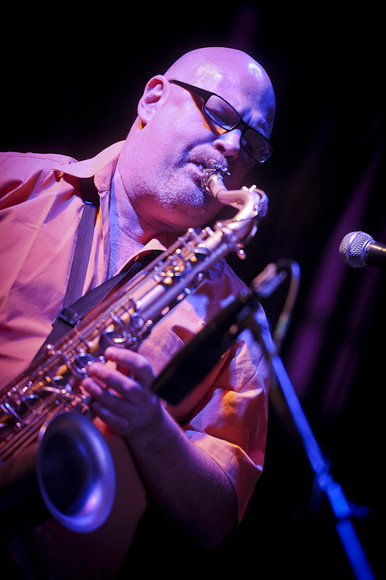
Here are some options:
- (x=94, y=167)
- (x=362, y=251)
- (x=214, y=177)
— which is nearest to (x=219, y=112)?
(x=214, y=177)

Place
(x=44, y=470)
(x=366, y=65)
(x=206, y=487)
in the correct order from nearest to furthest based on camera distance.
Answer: (x=44, y=470) < (x=206, y=487) < (x=366, y=65)

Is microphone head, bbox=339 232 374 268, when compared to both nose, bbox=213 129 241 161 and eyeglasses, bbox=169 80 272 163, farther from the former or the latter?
eyeglasses, bbox=169 80 272 163

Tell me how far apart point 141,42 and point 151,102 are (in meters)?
0.72

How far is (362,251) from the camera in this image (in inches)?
72.2

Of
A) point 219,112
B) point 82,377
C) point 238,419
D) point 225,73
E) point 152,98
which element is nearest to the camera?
point 82,377

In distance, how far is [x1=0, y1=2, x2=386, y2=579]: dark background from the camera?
9.26 feet

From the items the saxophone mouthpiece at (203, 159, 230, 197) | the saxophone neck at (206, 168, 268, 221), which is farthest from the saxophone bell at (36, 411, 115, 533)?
the saxophone mouthpiece at (203, 159, 230, 197)

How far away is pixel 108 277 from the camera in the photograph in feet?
7.65

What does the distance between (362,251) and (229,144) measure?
3.27ft

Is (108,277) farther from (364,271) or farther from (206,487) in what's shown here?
(364,271)

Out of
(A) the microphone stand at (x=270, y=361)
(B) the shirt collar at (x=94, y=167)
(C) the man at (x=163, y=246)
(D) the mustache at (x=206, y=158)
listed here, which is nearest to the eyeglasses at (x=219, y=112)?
(C) the man at (x=163, y=246)

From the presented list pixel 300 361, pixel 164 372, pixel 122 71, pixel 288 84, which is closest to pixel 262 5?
pixel 288 84

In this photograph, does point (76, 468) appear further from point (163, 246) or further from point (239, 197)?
point (239, 197)

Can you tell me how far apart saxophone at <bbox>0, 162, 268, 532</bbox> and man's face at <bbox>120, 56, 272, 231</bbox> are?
3.9 inches
